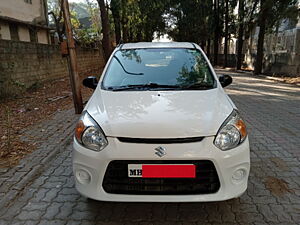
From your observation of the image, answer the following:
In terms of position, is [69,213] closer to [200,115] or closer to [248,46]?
[200,115]

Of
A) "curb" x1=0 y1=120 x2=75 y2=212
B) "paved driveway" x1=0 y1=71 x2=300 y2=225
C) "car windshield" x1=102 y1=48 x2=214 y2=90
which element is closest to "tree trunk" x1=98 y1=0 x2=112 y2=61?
"curb" x1=0 y1=120 x2=75 y2=212

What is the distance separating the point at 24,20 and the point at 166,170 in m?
16.6

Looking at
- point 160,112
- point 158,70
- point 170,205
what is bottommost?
point 170,205

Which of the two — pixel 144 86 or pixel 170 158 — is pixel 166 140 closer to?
pixel 170 158

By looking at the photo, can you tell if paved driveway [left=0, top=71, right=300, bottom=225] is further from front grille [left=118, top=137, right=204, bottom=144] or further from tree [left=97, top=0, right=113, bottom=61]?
tree [left=97, top=0, right=113, bottom=61]

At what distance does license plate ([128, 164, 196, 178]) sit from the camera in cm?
221

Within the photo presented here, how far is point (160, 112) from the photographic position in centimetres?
251

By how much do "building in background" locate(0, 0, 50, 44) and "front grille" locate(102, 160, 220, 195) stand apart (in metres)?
13.7

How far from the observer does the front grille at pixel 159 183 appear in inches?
88.4

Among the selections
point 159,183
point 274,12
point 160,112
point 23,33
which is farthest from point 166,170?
point 23,33

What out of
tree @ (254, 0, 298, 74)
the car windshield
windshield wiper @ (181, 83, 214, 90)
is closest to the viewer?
windshield wiper @ (181, 83, 214, 90)

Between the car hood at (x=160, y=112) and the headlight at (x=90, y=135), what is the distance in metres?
0.05

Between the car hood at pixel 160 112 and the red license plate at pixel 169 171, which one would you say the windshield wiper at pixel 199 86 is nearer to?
the car hood at pixel 160 112

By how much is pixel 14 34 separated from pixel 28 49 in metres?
6.63
